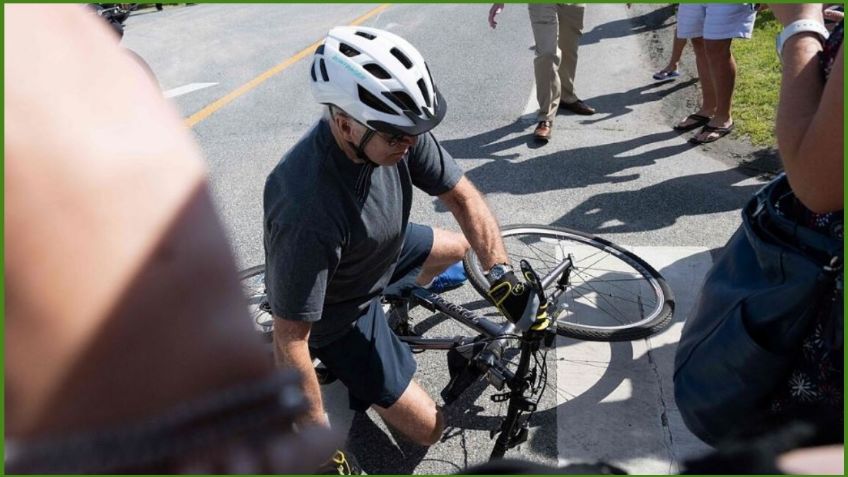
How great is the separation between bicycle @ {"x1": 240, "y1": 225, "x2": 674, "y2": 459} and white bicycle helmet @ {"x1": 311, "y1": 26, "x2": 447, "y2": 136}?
0.81 meters

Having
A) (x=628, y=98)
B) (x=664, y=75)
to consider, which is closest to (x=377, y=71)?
(x=628, y=98)

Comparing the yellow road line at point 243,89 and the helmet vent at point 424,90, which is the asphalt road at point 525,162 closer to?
the yellow road line at point 243,89

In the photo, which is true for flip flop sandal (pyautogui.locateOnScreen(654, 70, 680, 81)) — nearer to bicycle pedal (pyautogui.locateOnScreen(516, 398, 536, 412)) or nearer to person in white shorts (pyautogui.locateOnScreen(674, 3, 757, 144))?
person in white shorts (pyautogui.locateOnScreen(674, 3, 757, 144))

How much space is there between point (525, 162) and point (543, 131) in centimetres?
51

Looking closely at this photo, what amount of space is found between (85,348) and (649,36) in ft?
32.2

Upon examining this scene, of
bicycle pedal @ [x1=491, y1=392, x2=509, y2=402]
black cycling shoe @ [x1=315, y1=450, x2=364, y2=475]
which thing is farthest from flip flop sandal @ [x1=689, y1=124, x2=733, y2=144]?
black cycling shoe @ [x1=315, y1=450, x2=364, y2=475]

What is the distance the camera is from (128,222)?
637 mm

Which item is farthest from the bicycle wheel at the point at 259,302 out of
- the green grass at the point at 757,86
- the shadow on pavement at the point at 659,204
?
the green grass at the point at 757,86

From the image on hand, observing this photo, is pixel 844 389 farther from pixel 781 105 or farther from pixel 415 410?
pixel 415 410

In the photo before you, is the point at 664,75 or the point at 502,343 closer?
the point at 502,343

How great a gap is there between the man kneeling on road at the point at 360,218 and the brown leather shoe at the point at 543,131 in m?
3.19

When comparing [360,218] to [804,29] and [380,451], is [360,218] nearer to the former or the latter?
[380,451]

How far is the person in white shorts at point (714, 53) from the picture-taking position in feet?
18.0

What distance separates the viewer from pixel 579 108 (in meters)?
6.84
